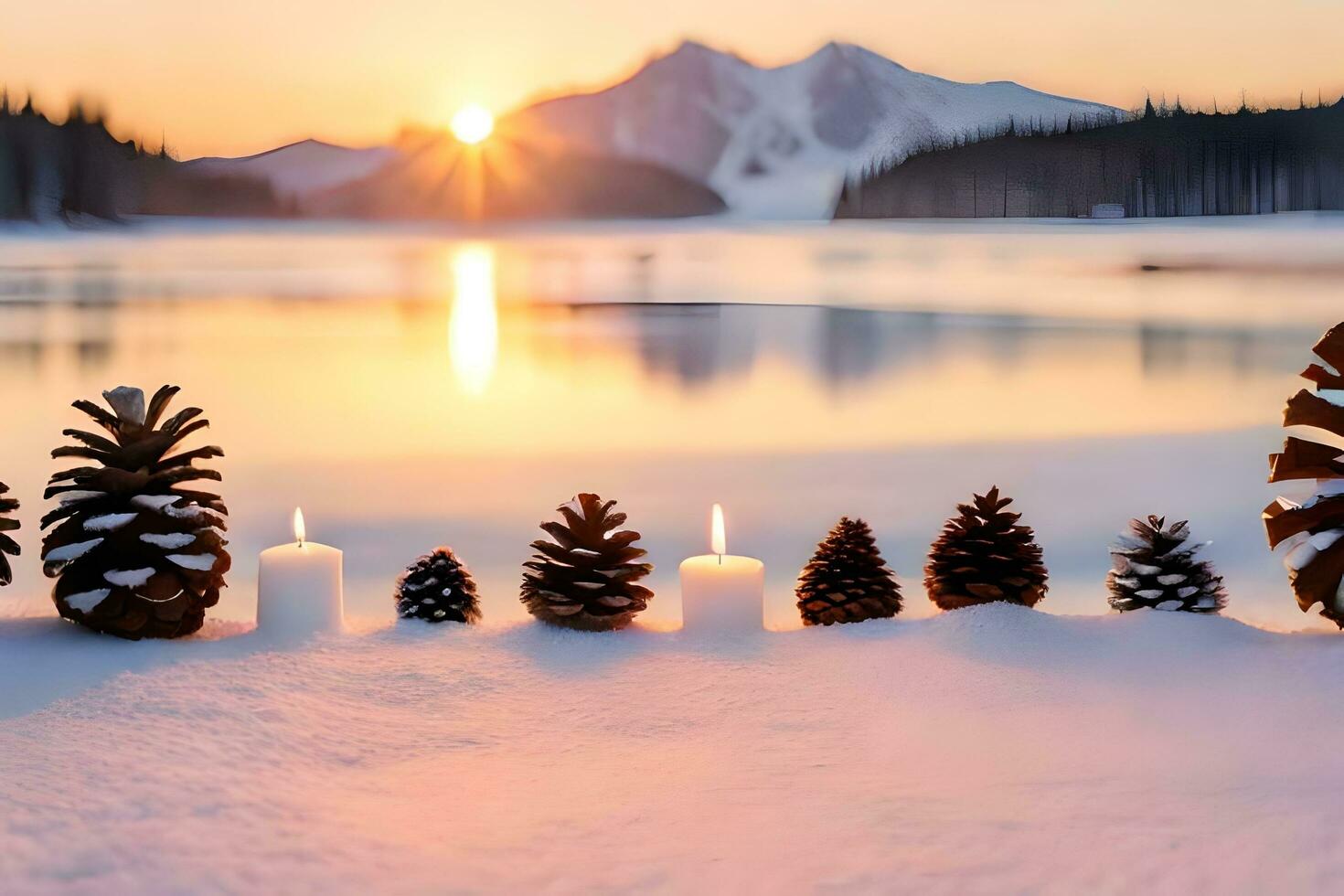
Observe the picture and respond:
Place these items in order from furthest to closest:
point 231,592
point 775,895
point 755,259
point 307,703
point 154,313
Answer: point 755,259 → point 154,313 → point 231,592 → point 307,703 → point 775,895

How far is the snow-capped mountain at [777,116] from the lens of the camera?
5.57 m

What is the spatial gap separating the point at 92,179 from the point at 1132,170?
16.2 feet

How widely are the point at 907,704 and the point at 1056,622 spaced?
443mm

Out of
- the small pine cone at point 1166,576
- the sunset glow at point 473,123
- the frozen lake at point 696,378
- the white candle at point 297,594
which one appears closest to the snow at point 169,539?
the white candle at point 297,594

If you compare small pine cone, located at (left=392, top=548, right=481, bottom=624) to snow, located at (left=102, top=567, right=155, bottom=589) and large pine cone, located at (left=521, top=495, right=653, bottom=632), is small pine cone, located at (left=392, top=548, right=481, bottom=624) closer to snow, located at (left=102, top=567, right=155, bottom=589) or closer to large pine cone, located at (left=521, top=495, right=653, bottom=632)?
large pine cone, located at (left=521, top=495, right=653, bottom=632)

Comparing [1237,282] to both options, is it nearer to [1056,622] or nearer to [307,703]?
[1056,622]

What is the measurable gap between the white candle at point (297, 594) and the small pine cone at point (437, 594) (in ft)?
0.39

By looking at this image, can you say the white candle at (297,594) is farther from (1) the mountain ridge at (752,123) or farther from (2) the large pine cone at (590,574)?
(1) the mountain ridge at (752,123)

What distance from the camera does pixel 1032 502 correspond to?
145 inches

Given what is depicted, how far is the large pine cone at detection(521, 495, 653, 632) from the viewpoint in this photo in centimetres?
218

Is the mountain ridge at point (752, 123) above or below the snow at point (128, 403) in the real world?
above

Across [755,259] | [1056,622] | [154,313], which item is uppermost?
[755,259]

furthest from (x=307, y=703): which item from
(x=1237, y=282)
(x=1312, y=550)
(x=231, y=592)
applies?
(x=1237, y=282)

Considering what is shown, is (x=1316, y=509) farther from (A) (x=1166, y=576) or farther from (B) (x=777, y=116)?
(B) (x=777, y=116)
